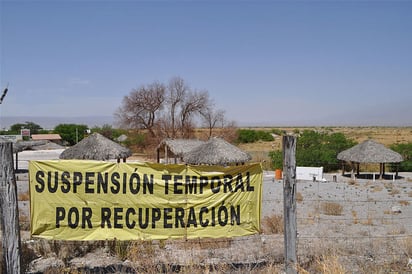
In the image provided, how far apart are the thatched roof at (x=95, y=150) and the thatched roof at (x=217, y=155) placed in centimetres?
461

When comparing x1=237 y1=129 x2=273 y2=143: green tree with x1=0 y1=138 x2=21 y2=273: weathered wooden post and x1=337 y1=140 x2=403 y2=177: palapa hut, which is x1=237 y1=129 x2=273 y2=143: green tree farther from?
x1=0 y1=138 x2=21 y2=273: weathered wooden post

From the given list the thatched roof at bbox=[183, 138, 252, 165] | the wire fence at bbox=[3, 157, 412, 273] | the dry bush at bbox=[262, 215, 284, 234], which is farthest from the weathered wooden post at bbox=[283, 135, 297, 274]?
the thatched roof at bbox=[183, 138, 252, 165]

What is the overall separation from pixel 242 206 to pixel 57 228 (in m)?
2.72

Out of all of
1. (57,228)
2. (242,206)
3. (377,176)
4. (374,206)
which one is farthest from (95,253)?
(377,176)

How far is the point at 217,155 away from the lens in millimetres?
22438

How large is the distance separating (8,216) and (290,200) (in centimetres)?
393

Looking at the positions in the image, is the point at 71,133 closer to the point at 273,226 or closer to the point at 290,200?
the point at 273,226

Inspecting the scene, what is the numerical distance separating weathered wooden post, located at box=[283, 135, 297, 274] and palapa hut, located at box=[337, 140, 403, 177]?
2016 centimetres

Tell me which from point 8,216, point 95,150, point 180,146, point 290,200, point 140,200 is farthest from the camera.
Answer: point 180,146

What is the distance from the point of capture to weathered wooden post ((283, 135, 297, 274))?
5.27 metres

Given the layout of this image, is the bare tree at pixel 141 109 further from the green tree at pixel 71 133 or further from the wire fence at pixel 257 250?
the wire fence at pixel 257 250

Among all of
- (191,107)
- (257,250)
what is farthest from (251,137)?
(257,250)

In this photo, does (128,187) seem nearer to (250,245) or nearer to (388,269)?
(250,245)

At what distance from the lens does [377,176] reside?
24.8 metres
